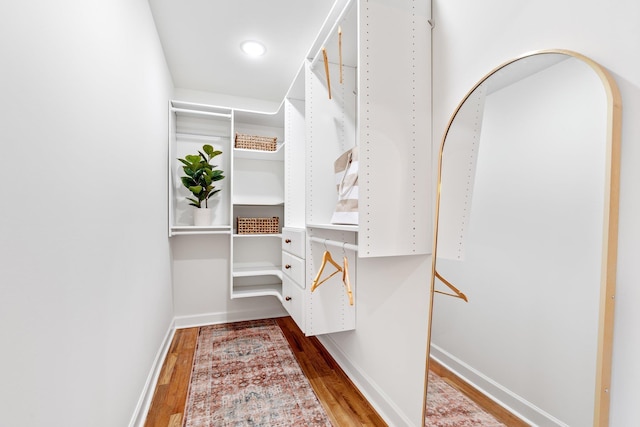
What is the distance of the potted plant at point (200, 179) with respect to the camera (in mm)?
2770

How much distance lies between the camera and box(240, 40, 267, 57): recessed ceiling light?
2.29 meters

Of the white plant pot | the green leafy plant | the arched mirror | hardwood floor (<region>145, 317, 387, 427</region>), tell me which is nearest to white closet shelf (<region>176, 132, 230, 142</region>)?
the green leafy plant

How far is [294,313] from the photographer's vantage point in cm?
226

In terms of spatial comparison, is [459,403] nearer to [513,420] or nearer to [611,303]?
[513,420]

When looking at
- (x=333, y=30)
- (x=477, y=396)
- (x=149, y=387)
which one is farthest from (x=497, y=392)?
(x=149, y=387)

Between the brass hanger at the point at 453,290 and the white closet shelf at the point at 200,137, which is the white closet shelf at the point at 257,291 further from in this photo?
the brass hanger at the point at 453,290

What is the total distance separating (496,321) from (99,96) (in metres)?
1.61

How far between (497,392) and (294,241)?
5.12 feet

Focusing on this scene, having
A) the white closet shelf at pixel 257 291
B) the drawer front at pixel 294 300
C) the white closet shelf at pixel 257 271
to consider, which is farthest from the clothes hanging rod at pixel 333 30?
the white closet shelf at pixel 257 291

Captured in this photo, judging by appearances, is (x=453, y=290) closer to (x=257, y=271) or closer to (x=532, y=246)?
(x=532, y=246)

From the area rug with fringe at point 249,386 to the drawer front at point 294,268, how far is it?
0.65m

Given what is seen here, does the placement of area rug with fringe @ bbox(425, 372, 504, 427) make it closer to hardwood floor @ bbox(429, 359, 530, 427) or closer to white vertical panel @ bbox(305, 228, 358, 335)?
hardwood floor @ bbox(429, 359, 530, 427)

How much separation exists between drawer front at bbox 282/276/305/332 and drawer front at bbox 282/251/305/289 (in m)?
0.05

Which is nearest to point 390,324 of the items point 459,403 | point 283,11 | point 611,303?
point 459,403
